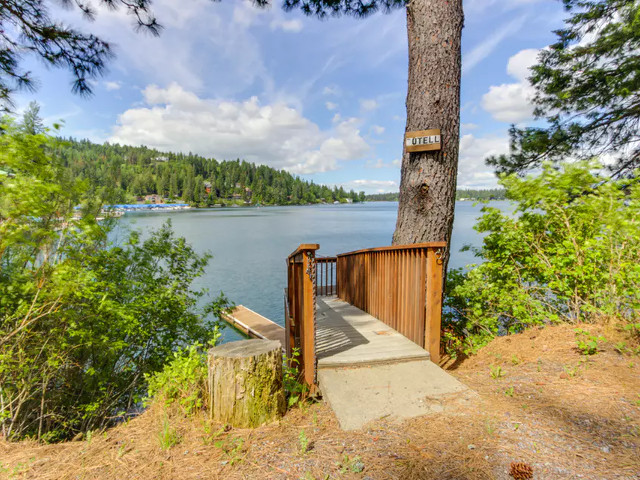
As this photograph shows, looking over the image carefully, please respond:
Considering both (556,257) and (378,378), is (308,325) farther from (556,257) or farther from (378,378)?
(556,257)

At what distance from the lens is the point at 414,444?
1.83 meters

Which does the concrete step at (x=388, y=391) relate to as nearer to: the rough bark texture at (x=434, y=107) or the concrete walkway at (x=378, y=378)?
the concrete walkway at (x=378, y=378)

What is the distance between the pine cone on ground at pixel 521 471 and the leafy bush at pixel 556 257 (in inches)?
84.5

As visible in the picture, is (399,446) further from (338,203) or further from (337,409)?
(338,203)

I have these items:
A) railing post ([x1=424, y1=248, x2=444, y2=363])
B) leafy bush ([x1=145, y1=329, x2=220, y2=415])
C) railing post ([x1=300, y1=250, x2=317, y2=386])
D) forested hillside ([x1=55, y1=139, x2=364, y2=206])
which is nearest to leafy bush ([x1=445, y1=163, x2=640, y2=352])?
railing post ([x1=424, y1=248, x2=444, y2=363])

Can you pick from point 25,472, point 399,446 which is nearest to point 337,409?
point 399,446

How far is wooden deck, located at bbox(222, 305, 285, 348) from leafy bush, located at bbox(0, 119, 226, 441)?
166 inches

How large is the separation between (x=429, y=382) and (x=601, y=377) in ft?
4.29

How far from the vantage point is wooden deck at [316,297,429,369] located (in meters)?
2.92

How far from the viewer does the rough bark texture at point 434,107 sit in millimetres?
4066

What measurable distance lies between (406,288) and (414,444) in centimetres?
182

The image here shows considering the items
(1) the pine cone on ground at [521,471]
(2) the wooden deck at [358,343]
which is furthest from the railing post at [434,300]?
(1) the pine cone on ground at [521,471]

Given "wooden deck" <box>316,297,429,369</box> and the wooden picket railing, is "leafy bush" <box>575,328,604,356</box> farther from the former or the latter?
"wooden deck" <box>316,297,429,369</box>

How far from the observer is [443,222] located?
4156 millimetres
